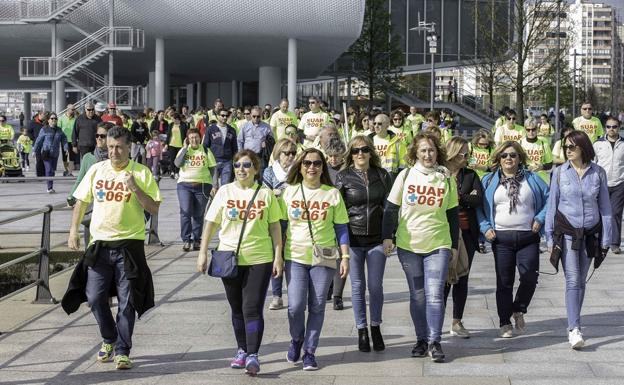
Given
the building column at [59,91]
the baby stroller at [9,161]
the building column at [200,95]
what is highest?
the building column at [200,95]

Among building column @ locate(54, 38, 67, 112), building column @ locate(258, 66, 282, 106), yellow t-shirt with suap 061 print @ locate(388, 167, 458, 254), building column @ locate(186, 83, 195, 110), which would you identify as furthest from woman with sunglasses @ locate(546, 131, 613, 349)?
building column @ locate(186, 83, 195, 110)

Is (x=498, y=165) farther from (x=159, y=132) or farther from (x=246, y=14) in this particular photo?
(x=246, y=14)

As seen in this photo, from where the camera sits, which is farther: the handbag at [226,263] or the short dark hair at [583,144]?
the short dark hair at [583,144]

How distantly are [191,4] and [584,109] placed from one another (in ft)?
86.8

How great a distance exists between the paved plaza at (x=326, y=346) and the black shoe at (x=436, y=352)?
0.06m

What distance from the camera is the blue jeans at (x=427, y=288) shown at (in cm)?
803

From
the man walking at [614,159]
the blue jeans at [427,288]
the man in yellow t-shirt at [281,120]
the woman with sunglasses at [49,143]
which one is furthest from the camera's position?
the woman with sunglasses at [49,143]

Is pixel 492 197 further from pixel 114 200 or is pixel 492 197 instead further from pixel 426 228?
pixel 114 200

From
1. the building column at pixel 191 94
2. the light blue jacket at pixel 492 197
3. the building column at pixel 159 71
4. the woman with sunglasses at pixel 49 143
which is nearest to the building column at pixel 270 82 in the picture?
the building column at pixel 159 71

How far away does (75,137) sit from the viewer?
23.0 m

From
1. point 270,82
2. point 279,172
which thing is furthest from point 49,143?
point 270,82

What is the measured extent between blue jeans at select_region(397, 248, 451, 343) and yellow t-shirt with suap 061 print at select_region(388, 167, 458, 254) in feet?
0.25

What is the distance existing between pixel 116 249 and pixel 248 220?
100 centimetres

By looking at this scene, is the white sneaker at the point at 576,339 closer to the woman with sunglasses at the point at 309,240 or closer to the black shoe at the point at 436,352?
the black shoe at the point at 436,352
